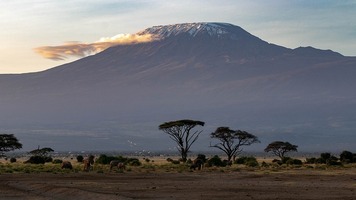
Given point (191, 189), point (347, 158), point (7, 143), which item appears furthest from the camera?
point (7, 143)

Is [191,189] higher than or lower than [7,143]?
lower

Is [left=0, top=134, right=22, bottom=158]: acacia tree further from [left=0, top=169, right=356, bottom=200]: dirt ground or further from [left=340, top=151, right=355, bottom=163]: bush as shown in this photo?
[left=0, top=169, right=356, bottom=200]: dirt ground

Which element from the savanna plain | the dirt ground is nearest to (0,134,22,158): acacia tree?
the savanna plain

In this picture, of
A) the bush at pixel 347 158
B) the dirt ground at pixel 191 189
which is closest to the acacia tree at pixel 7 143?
the bush at pixel 347 158

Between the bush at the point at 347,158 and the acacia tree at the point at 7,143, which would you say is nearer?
the bush at the point at 347,158

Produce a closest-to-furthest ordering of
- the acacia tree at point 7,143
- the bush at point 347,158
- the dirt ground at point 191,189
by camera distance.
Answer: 1. the dirt ground at point 191,189
2. the bush at point 347,158
3. the acacia tree at point 7,143

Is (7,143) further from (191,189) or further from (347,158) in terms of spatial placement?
(191,189)

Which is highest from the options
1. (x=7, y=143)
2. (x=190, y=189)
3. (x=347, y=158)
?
(x=7, y=143)

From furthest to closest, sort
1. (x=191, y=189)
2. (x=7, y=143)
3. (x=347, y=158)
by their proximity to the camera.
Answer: (x=7, y=143) < (x=347, y=158) < (x=191, y=189)

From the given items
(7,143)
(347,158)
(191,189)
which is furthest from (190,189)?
(7,143)

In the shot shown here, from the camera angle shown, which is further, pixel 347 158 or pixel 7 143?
pixel 7 143

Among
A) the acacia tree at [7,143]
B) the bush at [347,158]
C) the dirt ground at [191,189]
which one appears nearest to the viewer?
the dirt ground at [191,189]

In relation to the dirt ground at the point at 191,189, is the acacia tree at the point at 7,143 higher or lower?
higher

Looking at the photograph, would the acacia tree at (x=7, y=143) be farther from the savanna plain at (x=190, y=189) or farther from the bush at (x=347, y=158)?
the savanna plain at (x=190, y=189)
